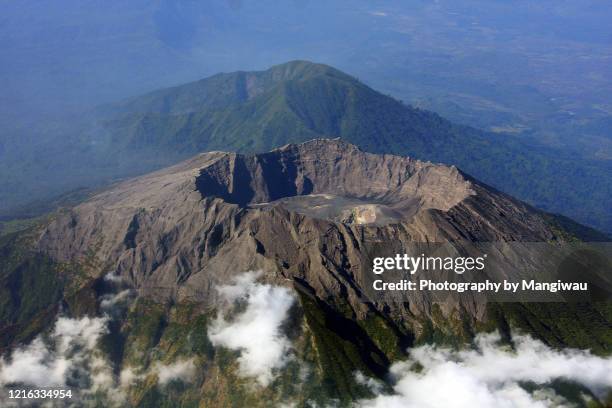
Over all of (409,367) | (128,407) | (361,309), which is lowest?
(128,407)

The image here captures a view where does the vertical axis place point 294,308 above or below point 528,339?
above

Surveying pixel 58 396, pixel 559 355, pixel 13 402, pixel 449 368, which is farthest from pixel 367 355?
pixel 13 402

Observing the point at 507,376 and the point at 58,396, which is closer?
the point at 507,376

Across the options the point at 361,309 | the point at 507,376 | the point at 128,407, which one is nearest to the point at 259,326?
the point at 361,309

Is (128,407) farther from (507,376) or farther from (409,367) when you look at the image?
(507,376)

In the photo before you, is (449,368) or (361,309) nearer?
(449,368)

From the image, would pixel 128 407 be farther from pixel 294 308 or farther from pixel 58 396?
pixel 294 308

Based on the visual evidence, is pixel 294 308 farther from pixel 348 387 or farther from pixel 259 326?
pixel 348 387

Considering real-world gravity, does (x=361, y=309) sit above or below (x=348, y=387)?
above

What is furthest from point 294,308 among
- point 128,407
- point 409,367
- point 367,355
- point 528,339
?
point 528,339
